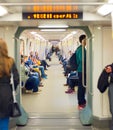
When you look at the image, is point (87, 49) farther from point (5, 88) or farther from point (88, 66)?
point (5, 88)

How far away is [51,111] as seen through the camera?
8.24 meters

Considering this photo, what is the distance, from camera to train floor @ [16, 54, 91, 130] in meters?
6.86

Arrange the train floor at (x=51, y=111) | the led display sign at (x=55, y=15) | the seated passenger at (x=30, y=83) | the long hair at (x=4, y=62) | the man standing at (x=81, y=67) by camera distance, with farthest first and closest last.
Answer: the seated passenger at (x=30, y=83) → the man standing at (x=81, y=67) → the train floor at (x=51, y=111) → the led display sign at (x=55, y=15) → the long hair at (x=4, y=62)

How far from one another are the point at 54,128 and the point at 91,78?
4.20 ft

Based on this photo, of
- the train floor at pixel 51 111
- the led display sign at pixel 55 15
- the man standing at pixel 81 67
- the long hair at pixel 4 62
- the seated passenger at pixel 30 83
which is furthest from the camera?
the seated passenger at pixel 30 83

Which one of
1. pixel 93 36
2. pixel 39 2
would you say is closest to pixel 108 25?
pixel 93 36

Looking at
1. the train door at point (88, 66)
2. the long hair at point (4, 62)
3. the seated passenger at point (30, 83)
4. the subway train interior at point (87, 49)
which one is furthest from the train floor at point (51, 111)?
the long hair at point (4, 62)

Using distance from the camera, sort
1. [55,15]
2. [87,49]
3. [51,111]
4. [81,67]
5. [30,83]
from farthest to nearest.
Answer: [30,83] < [51,111] < [81,67] < [87,49] < [55,15]

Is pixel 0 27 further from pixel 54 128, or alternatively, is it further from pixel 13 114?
pixel 13 114

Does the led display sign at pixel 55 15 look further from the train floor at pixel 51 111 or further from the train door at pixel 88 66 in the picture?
the train floor at pixel 51 111

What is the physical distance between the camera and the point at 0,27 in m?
6.62

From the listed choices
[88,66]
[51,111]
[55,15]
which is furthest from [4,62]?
[51,111]

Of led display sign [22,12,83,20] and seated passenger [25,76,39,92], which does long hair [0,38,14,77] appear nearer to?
led display sign [22,12,83,20]

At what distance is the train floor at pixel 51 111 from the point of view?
6.86 meters
